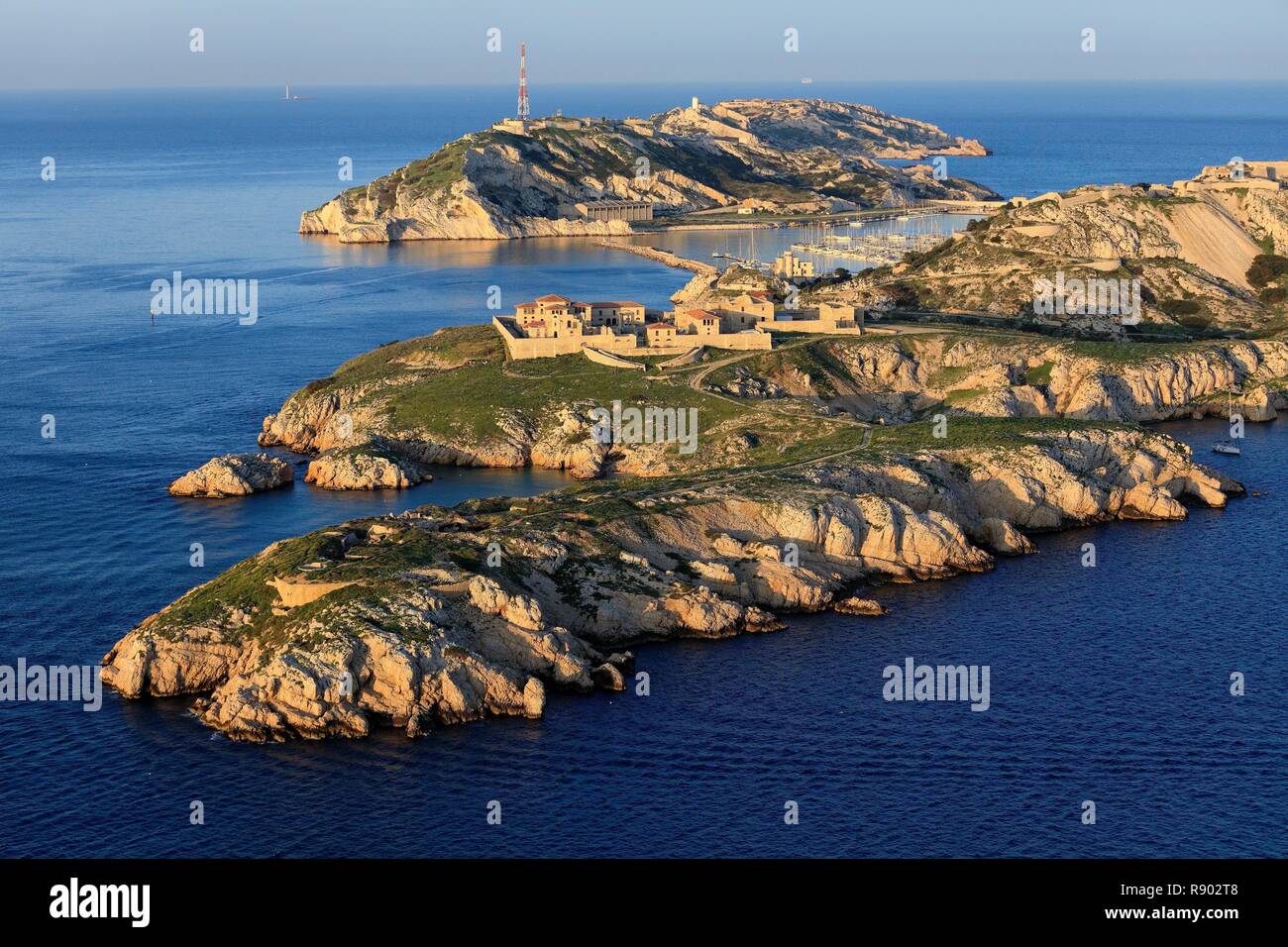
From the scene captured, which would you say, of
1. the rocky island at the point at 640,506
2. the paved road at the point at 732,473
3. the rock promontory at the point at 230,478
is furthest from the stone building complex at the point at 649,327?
the rock promontory at the point at 230,478

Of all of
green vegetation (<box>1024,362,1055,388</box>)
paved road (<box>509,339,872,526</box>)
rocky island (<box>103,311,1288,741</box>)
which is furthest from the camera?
green vegetation (<box>1024,362,1055,388</box>)

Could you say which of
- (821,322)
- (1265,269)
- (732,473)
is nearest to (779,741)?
(732,473)

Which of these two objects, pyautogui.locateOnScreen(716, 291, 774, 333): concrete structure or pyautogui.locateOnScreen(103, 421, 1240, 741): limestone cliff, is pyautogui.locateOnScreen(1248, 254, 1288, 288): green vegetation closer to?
pyautogui.locateOnScreen(716, 291, 774, 333): concrete structure

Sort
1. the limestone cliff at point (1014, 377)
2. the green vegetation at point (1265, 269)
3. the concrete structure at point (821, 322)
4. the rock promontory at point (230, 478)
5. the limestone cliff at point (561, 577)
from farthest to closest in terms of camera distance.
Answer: the green vegetation at point (1265, 269) → the concrete structure at point (821, 322) → the limestone cliff at point (1014, 377) → the rock promontory at point (230, 478) → the limestone cliff at point (561, 577)

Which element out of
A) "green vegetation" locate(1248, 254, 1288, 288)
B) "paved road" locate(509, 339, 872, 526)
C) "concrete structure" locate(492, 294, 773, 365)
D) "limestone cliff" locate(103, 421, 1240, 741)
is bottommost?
"limestone cliff" locate(103, 421, 1240, 741)

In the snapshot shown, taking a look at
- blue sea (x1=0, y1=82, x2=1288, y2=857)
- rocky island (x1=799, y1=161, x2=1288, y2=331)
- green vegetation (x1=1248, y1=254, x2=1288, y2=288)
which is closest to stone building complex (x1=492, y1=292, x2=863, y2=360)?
rocky island (x1=799, y1=161, x2=1288, y2=331)

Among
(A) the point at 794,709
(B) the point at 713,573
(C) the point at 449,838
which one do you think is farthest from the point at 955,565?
(C) the point at 449,838

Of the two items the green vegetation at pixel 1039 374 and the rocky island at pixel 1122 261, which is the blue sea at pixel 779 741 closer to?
the green vegetation at pixel 1039 374

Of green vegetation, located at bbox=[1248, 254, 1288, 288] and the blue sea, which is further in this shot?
green vegetation, located at bbox=[1248, 254, 1288, 288]

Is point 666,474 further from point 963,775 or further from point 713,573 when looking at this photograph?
point 963,775
